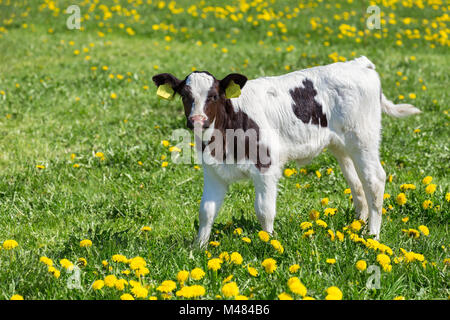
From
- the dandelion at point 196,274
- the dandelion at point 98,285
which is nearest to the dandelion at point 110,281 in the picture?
the dandelion at point 98,285

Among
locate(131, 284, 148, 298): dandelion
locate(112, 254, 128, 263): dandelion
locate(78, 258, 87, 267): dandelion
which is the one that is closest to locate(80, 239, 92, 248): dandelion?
locate(78, 258, 87, 267): dandelion

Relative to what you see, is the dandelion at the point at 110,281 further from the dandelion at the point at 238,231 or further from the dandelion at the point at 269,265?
the dandelion at the point at 238,231

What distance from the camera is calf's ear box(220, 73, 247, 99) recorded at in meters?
4.36

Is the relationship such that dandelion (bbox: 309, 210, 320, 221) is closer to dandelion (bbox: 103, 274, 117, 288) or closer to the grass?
the grass

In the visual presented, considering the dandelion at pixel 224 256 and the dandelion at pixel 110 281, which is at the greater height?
the dandelion at pixel 110 281

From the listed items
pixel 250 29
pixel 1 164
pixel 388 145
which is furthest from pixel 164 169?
pixel 250 29

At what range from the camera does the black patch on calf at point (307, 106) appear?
4.84 meters

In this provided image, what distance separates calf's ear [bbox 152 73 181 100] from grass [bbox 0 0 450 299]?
1.23m

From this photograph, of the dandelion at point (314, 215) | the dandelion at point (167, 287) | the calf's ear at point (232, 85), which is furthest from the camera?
the dandelion at point (314, 215)

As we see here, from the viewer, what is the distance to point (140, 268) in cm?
368

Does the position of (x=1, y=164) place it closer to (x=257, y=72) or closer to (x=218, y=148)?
(x=218, y=148)

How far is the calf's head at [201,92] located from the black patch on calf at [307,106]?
69 centimetres

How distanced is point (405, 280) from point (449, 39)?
11.4 metres

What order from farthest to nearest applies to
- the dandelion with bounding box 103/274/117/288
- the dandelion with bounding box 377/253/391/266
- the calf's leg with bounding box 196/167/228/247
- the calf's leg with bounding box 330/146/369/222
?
1. the calf's leg with bounding box 330/146/369/222
2. the calf's leg with bounding box 196/167/228/247
3. the dandelion with bounding box 377/253/391/266
4. the dandelion with bounding box 103/274/117/288
